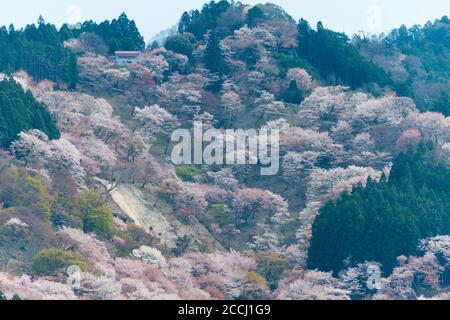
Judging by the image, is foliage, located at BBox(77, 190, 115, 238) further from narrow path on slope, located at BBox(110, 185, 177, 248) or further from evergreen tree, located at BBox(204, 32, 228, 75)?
evergreen tree, located at BBox(204, 32, 228, 75)

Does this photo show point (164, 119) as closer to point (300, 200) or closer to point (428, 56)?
point (300, 200)

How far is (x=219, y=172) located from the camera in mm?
80438

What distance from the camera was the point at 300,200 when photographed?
78.4m

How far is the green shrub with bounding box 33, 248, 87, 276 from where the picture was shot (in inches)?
2388

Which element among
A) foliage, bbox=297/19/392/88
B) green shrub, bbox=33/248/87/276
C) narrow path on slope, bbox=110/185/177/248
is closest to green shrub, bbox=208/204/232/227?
narrow path on slope, bbox=110/185/177/248

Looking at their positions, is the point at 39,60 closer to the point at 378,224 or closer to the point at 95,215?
the point at 95,215

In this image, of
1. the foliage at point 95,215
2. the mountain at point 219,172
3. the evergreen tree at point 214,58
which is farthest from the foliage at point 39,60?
the foliage at point 95,215

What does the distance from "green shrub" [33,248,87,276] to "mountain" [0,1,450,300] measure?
0.24 ft

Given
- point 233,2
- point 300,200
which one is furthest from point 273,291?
point 233,2

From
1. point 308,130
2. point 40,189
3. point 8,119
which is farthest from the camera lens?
point 308,130

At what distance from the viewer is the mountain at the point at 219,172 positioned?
215 feet

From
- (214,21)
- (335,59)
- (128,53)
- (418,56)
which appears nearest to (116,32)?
(128,53)

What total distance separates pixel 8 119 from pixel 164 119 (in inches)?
543

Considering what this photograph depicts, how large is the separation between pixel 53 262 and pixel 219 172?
68.7 ft
